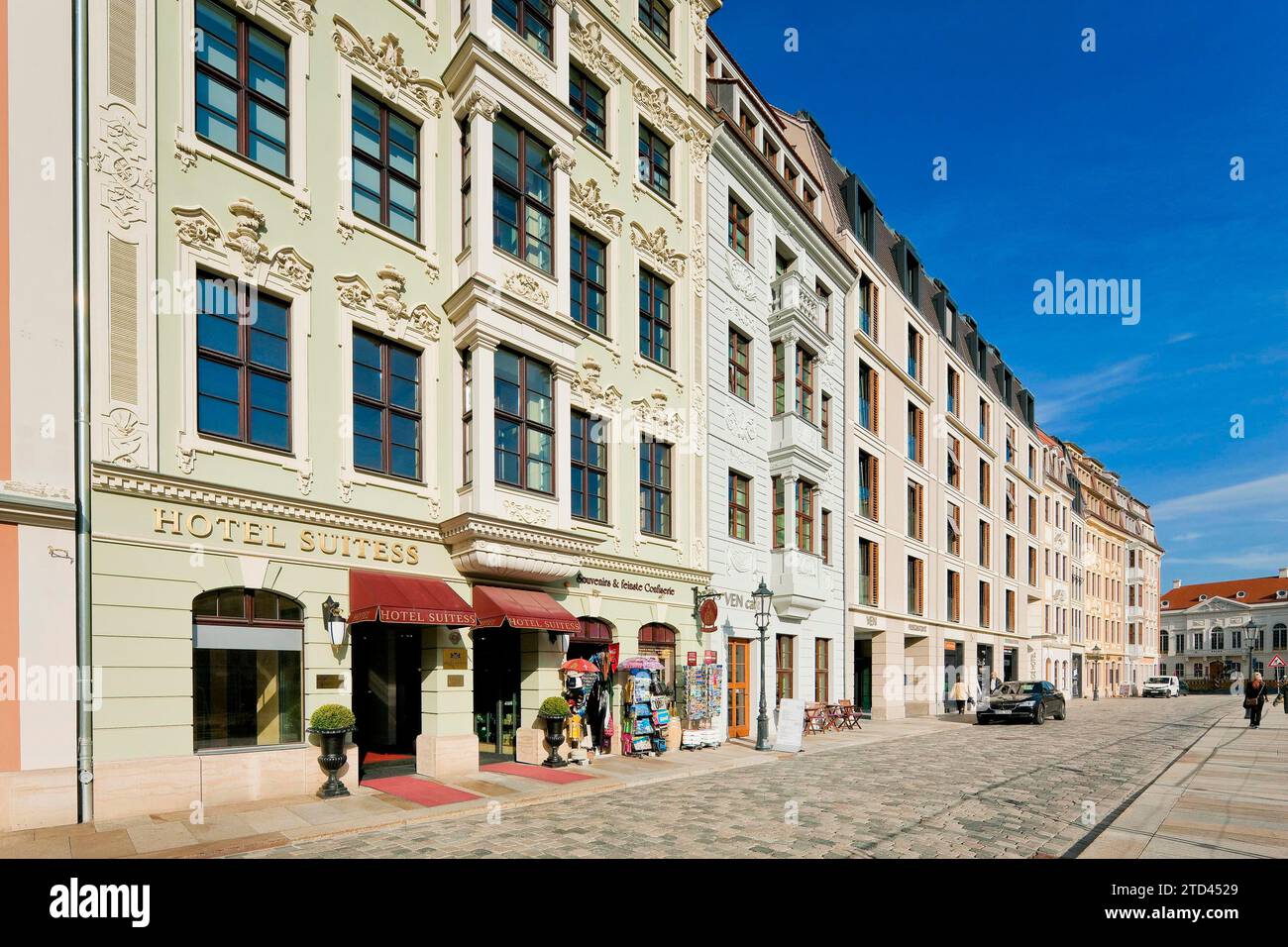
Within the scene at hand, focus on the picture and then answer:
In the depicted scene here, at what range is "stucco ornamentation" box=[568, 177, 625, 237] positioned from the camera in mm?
18500

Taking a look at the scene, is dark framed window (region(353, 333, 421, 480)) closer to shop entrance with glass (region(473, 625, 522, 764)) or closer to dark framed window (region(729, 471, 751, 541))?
shop entrance with glass (region(473, 625, 522, 764))

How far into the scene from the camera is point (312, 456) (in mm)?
12867

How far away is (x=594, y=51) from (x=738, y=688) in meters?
17.2

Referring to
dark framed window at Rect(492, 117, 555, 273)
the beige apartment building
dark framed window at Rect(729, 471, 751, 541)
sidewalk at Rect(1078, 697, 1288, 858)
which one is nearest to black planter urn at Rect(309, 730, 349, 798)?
dark framed window at Rect(492, 117, 555, 273)

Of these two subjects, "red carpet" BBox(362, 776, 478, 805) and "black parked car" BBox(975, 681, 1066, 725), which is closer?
"red carpet" BBox(362, 776, 478, 805)

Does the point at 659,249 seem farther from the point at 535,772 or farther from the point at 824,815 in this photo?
the point at 824,815

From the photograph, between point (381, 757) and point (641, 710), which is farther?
point (641, 710)

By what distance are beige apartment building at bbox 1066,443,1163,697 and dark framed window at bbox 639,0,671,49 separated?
63.1 meters

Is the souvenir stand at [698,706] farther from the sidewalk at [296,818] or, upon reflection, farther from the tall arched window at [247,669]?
the tall arched window at [247,669]

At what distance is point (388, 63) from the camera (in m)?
14.6

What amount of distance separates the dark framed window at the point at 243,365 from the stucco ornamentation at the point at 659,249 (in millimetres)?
9824

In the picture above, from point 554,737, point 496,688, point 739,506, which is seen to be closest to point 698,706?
point 554,737

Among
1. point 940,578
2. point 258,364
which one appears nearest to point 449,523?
point 258,364

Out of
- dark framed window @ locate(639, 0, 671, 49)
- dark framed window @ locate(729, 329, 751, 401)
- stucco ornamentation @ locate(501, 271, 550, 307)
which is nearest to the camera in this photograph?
stucco ornamentation @ locate(501, 271, 550, 307)
